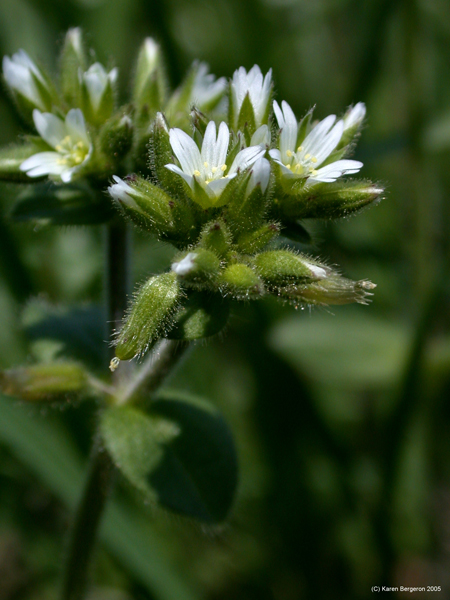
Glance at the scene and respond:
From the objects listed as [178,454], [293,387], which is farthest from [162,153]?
[293,387]

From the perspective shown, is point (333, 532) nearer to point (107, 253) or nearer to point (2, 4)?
point (107, 253)

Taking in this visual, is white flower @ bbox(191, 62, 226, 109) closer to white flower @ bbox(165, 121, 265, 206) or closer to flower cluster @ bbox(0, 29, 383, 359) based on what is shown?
flower cluster @ bbox(0, 29, 383, 359)

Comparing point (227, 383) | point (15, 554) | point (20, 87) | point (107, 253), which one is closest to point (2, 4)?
point (20, 87)

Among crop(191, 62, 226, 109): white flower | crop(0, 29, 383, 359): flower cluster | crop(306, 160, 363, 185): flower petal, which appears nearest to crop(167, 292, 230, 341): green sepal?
crop(0, 29, 383, 359): flower cluster

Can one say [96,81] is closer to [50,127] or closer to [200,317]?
[50,127]

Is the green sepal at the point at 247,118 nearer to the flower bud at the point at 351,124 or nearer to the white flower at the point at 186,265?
the flower bud at the point at 351,124

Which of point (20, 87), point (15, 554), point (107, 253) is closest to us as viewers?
point (20, 87)
